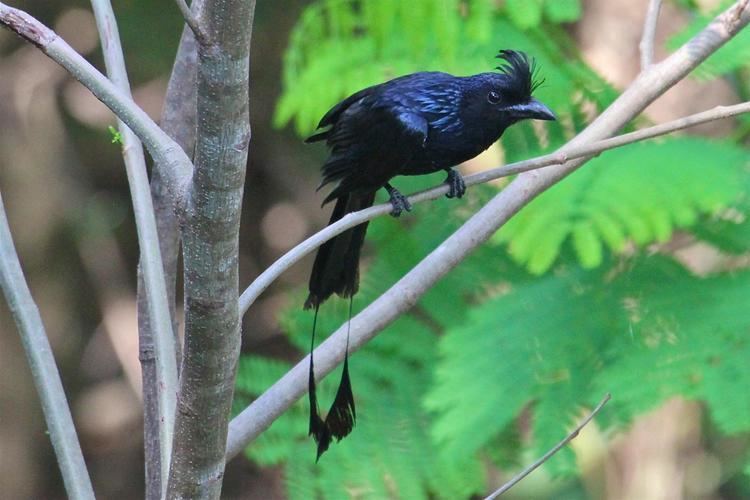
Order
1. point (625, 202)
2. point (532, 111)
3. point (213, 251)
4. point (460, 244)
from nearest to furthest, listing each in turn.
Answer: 1. point (213, 251)
2. point (460, 244)
3. point (532, 111)
4. point (625, 202)

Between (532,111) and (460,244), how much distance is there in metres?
0.66

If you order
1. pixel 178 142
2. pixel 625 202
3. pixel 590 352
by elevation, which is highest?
pixel 178 142

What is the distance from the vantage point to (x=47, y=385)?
5.71 feet

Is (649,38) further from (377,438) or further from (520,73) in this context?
(377,438)

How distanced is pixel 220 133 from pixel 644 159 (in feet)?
6.17

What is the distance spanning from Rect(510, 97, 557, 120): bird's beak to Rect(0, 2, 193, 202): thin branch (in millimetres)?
1222

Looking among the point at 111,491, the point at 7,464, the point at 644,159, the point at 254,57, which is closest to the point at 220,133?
the point at 644,159

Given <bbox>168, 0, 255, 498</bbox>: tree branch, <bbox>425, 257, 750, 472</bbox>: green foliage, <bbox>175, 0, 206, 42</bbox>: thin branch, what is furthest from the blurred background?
<bbox>175, 0, 206, 42</bbox>: thin branch

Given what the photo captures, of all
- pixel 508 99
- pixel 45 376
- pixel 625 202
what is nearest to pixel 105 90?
pixel 45 376

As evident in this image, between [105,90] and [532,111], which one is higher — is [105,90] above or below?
above

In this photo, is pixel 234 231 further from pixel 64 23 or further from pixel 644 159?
pixel 64 23

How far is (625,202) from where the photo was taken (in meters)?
2.74

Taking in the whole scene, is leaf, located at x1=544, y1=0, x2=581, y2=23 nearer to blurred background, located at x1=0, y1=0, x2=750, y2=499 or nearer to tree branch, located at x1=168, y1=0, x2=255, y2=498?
blurred background, located at x1=0, y1=0, x2=750, y2=499

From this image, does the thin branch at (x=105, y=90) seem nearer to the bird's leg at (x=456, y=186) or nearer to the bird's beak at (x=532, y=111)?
the bird's leg at (x=456, y=186)
